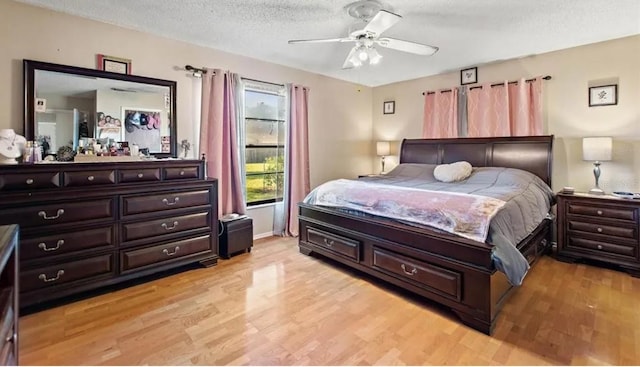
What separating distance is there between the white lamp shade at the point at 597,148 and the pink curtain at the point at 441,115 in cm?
157

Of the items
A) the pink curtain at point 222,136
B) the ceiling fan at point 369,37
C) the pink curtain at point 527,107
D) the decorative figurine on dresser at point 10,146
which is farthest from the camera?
the pink curtain at point 527,107

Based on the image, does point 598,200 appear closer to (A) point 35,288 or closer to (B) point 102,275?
(B) point 102,275

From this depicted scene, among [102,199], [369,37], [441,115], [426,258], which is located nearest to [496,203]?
[426,258]

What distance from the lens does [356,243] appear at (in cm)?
296

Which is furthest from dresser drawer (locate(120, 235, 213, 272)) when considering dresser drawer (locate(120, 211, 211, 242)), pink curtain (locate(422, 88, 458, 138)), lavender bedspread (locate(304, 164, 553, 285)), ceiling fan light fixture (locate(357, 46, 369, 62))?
pink curtain (locate(422, 88, 458, 138))

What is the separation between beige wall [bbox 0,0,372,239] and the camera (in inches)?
100

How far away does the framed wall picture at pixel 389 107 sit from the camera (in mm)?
A: 5453

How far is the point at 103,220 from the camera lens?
101 inches

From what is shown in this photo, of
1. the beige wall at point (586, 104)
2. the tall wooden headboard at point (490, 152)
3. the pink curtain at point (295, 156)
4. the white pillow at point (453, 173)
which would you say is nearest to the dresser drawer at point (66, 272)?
the pink curtain at point (295, 156)

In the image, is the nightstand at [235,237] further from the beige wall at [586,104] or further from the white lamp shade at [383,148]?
the beige wall at [586,104]

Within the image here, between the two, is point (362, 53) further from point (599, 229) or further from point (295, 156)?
point (599, 229)

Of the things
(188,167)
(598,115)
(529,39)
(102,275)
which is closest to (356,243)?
(188,167)

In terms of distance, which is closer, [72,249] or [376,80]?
[72,249]

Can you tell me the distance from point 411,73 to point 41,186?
4646mm
